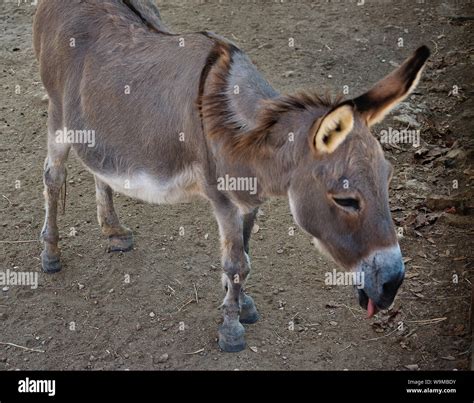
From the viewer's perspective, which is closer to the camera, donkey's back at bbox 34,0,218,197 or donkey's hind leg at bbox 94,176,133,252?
donkey's back at bbox 34,0,218,197

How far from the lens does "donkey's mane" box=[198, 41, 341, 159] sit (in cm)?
388

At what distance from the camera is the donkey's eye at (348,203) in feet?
11.7

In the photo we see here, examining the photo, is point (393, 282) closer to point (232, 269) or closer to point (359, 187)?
Answer: point (359, 187)

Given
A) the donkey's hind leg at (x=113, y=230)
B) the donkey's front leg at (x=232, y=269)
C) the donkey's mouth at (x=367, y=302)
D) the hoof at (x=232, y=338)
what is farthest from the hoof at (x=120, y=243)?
the donkey's mouth at (x=367, y=302)

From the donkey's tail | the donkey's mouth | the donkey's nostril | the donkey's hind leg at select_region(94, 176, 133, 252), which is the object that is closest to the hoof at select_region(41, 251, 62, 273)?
the donkey's hind leg at select_region(94, 176, 133, 252)

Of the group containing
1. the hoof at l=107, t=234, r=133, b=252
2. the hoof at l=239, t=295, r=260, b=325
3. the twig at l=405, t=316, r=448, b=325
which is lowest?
the twig at l=405, t=316, r=448, b=325

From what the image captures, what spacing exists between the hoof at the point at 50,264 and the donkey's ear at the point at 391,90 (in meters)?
2.74

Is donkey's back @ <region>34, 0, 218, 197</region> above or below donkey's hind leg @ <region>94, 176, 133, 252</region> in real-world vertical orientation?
Answer: above

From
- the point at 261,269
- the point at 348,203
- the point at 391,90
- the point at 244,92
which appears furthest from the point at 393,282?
the point at 261,269

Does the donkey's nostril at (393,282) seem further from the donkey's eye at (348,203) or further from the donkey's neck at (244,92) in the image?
the donkey's neck at (244,92)

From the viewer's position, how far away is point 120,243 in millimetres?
5512

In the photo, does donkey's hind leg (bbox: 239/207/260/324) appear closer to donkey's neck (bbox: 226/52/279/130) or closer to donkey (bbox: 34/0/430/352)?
donkey (bbox: 34/0/430/352)
